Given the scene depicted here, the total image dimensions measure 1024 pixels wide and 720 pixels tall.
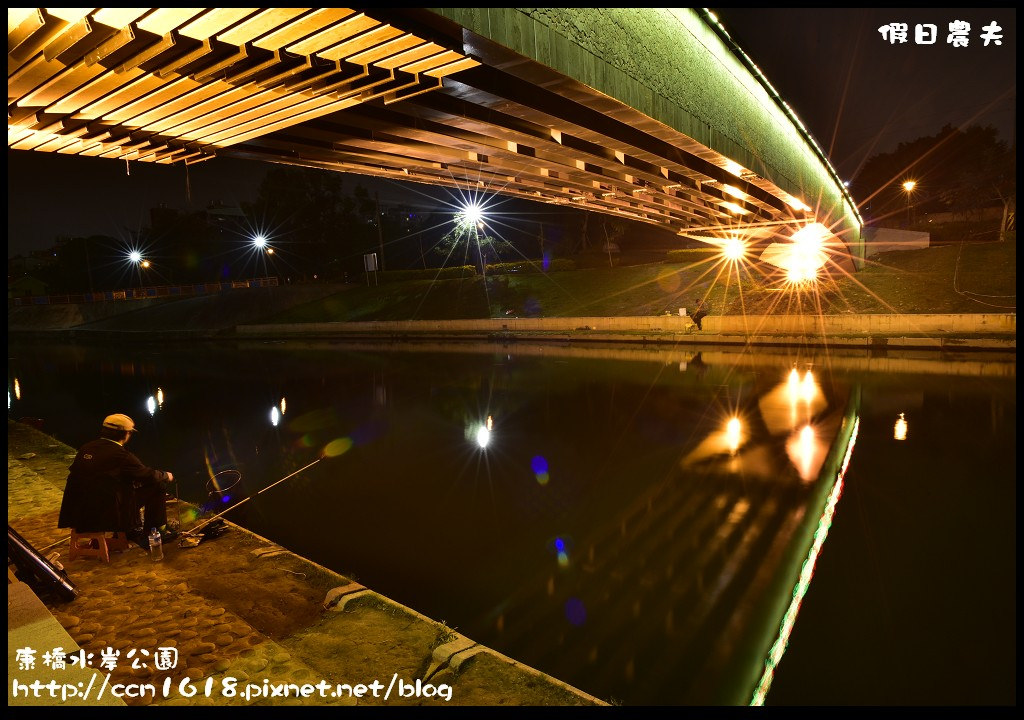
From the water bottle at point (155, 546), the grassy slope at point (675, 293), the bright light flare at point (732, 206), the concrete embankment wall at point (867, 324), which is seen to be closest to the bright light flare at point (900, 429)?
the bright light flare at point (732, 206)

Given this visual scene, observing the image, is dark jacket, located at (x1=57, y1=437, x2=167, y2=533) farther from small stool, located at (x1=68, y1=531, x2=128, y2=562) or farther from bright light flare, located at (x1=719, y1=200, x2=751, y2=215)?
bright light flare, located at (x1=719, y1=200, x2=751, y2=215)

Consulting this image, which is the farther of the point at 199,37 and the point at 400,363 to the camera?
the point at 400,363

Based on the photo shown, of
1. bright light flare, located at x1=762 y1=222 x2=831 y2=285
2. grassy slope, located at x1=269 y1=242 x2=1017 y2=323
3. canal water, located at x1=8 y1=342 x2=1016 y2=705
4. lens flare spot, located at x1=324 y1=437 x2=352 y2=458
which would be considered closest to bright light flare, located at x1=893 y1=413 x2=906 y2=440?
canal water, located at x1=8 y1=342 x2=1016 y2=705

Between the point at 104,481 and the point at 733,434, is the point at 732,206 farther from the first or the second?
the point at 104,481

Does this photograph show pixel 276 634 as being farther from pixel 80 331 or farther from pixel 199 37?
pixel 80 331

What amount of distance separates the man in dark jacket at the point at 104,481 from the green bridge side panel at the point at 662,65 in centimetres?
470

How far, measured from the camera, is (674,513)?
682cm

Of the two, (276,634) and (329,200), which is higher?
(329,200)

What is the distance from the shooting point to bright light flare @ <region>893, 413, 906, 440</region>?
376 inches

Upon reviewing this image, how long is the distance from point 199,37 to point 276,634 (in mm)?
4476

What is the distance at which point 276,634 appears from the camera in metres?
4.06

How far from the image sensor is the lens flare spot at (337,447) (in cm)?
Answer: 1007

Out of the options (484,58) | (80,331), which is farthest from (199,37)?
(80,331)

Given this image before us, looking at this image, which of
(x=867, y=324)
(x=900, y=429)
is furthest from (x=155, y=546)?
(x=867, y=324)
